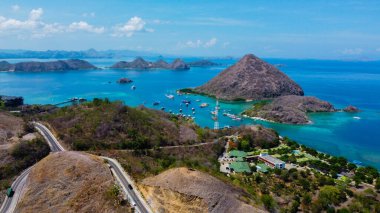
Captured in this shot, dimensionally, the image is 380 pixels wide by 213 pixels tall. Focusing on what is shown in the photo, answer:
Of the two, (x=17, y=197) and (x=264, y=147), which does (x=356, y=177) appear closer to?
(x=264, y=147)

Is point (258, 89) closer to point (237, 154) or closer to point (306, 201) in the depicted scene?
point (237, 154)

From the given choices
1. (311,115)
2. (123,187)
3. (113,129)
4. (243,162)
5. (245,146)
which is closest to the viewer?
(123,187)

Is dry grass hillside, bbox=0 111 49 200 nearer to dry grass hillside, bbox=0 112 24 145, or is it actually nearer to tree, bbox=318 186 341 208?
dry grass hillside, bbox=0 112 24 145

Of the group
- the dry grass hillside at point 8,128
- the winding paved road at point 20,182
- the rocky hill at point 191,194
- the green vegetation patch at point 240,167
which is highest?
the rocky hill at point 191,194

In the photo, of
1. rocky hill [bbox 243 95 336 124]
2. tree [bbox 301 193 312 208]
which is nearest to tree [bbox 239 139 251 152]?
tree [bbox 301 193 312 208]

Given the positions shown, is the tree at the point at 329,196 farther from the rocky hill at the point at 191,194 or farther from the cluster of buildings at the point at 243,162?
the rocky hill at the point at 191,194

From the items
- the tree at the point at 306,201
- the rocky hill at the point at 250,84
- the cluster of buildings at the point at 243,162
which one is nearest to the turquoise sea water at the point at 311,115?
the rocky hill at the point at 250,84

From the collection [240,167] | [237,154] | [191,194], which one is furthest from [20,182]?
[237,154]
